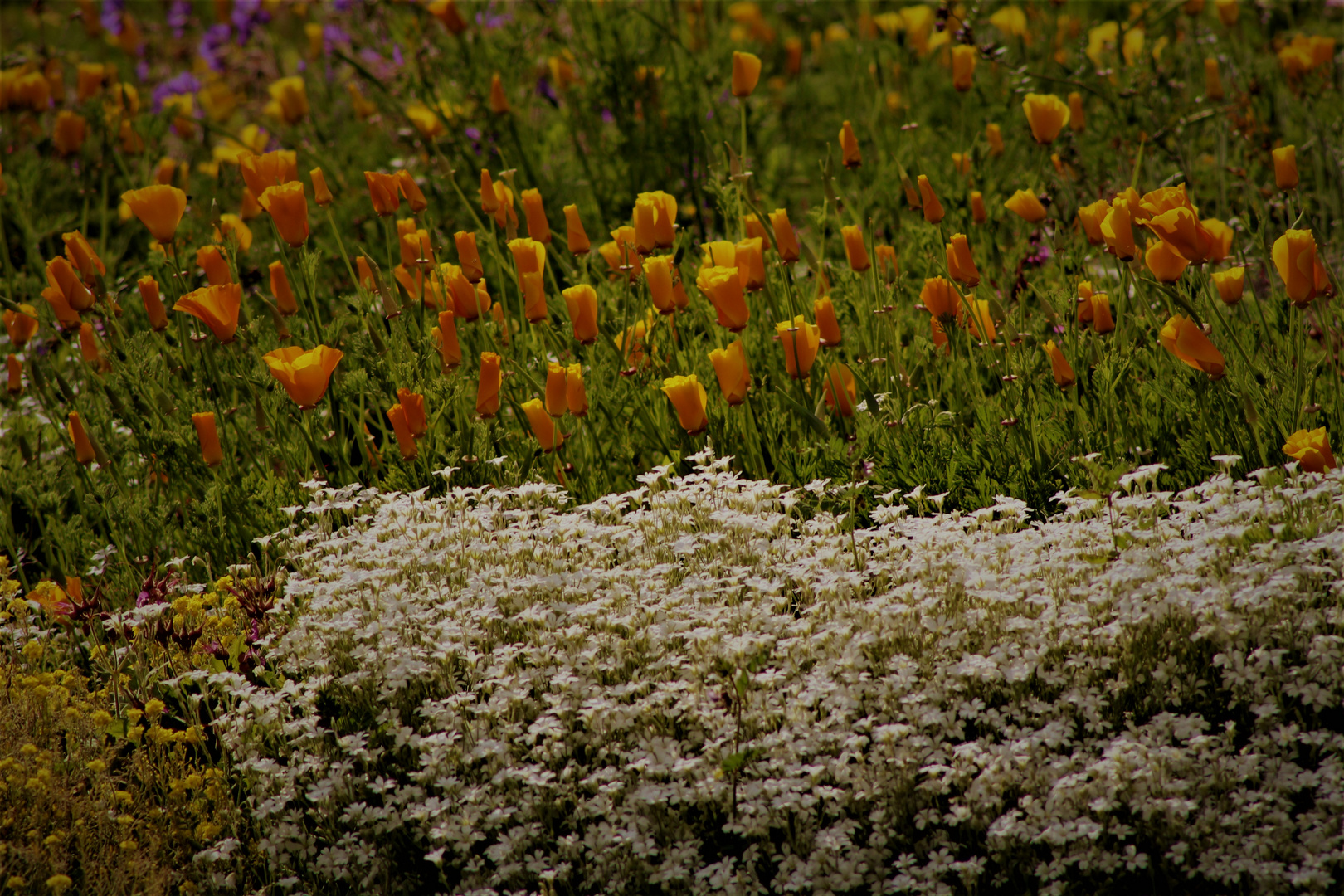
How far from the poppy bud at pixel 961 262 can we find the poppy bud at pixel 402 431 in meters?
1.39

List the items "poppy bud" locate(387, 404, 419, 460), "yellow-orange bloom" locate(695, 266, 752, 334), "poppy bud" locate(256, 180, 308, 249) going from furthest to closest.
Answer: "poppy bud" locate(256, 180, 308, 249) → "poppy bud" locate(387, 404, 419, 460) → "yellow-orange bloom" locate(695, 266, 752, 334)

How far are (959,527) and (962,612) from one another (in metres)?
0.22

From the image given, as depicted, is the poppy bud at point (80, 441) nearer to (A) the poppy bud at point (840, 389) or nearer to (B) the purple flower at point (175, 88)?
(A) the poppy bud at point (840, 389)

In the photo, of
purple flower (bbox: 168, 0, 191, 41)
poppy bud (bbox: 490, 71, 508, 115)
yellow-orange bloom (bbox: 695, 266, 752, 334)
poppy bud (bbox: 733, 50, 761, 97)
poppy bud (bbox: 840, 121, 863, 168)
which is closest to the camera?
yellow-orange bloom (bbox: 695, 266, 752, 334)

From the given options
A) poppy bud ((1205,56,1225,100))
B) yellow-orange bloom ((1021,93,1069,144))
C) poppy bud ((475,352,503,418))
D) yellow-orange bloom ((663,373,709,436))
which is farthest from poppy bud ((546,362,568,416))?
poppy bud ((1205,56,1225,100))

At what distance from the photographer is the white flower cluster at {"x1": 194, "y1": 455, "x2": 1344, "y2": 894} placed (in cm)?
212

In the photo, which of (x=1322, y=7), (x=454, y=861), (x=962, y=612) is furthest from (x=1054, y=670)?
(x=1322, y=7)

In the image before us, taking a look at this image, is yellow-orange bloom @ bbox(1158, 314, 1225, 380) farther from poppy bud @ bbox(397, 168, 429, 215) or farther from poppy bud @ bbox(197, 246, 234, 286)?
poppy bud @ bbox(197, 246, 234, 286)

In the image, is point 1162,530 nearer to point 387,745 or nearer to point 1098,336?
point 1098,336

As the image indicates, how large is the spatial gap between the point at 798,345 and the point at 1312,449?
3.83 ft

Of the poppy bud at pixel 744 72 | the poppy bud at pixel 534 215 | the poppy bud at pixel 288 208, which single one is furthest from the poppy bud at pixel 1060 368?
the poppy bud at pixel 288 208

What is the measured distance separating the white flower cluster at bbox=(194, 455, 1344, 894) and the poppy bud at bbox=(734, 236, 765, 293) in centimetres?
65

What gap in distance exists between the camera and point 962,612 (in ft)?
8.05

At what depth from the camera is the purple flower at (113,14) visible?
7785 millimetres
